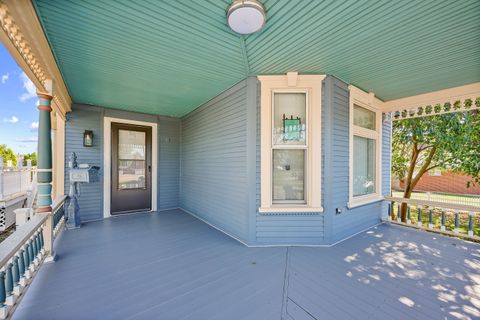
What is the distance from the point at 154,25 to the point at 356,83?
3.25 metres

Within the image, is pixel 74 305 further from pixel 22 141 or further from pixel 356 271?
pixel 22 141

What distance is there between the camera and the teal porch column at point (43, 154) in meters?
2.52

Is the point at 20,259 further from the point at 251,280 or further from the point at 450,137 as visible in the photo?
the point at 450,137

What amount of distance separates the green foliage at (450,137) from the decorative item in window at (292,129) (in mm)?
4425

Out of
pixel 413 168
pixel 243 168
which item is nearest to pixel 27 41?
pixel 243 168

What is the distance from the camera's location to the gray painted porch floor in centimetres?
169

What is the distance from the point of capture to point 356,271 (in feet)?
7.60

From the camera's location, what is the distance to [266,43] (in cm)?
226

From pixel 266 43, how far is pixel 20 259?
11.2 feet

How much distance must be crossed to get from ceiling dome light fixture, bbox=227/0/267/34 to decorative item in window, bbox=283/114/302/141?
154cm

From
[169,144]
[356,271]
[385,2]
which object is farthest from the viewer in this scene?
[169,144]

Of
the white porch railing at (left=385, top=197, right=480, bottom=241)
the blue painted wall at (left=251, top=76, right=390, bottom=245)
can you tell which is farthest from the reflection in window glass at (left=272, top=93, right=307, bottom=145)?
the white porch railing at (left=385, top=197, right=480, bottom=241)

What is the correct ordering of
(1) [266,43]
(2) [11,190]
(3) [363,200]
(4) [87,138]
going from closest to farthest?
(1) [266,43], (3) [363,200], (4) [87,138], (2) [11,190]

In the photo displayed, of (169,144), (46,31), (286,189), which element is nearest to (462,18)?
(286,189)
